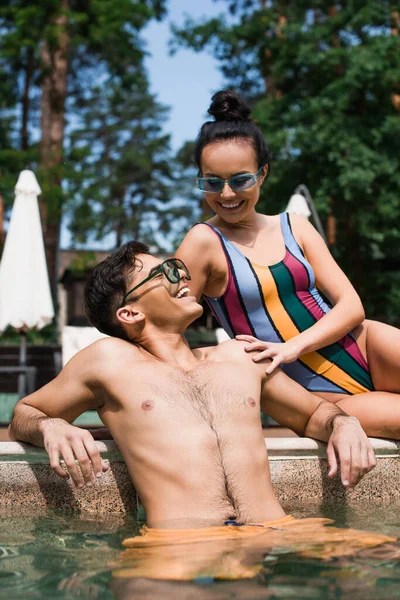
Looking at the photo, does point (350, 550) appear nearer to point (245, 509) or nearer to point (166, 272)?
point (245, 509)

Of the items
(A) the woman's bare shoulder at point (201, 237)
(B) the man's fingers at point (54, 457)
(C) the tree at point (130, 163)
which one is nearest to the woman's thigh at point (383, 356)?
(A) the woman's bare shoulder at point (201, 237)

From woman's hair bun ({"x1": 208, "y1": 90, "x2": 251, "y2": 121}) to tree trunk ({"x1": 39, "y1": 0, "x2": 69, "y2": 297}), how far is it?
13118 mm

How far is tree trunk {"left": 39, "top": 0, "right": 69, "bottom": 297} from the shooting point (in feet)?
53.9

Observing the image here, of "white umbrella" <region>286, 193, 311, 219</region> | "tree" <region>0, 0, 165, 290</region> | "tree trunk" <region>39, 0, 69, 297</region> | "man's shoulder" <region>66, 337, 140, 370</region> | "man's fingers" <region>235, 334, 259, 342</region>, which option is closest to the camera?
"man's shoulder" <region>66, 337, 140, 370</region>

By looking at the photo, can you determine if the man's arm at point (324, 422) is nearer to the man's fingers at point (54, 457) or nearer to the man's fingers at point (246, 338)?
the man's fingers at point (246, 338)

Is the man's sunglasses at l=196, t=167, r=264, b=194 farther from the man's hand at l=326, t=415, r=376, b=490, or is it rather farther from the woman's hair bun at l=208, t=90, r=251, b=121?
the man's hand at l=326, t=415, r=376, b=490

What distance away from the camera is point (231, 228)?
3654 mm

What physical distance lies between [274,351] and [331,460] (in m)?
0.52

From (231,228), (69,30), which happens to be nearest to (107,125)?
(69,30)

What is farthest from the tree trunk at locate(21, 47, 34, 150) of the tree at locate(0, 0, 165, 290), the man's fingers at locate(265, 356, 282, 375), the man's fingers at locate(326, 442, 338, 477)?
the man's fingers at locate(326, 442, 338, 477)

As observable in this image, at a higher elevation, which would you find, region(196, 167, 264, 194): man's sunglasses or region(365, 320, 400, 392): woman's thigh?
region(196, 167, 264, 194): man's sunglasses

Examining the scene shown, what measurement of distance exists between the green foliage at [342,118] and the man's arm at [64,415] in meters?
14.5

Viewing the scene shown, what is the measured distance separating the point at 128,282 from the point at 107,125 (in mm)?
43840

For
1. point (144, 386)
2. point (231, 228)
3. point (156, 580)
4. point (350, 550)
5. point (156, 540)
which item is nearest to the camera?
point (156, 580)
